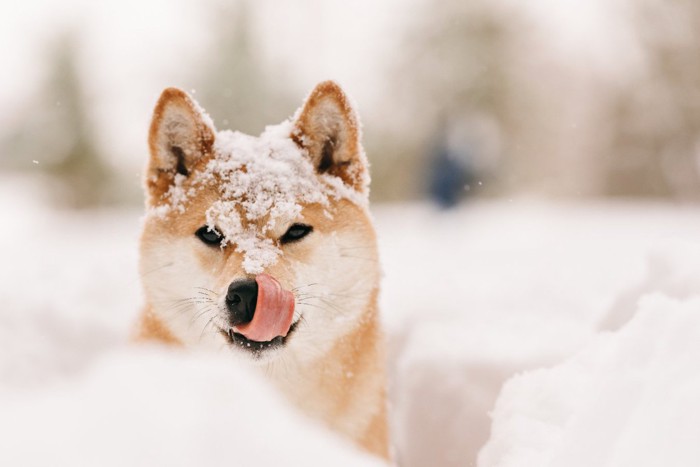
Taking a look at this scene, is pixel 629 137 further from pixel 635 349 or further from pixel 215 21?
pixel 635 349

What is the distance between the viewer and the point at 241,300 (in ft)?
6.04

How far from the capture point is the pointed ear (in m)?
2.31

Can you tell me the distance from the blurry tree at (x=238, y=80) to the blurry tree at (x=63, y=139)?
2276mm

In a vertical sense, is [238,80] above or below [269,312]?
above

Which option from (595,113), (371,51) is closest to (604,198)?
(595,113)

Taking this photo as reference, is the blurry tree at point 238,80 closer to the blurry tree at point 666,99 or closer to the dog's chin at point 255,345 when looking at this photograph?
the blurry tree at point 666,99

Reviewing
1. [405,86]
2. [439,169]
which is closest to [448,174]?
[439,169]

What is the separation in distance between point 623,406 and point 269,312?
3.27 ft

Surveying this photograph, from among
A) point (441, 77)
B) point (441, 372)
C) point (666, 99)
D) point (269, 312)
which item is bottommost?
point (441, 372)

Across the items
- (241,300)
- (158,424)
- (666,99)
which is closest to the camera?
(158,424)

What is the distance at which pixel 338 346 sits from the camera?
2.24m

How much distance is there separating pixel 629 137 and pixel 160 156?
12.8m

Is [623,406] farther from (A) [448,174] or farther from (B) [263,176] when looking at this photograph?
(A) [448,174]

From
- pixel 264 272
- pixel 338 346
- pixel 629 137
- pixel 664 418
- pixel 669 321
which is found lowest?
pixel 338 346
